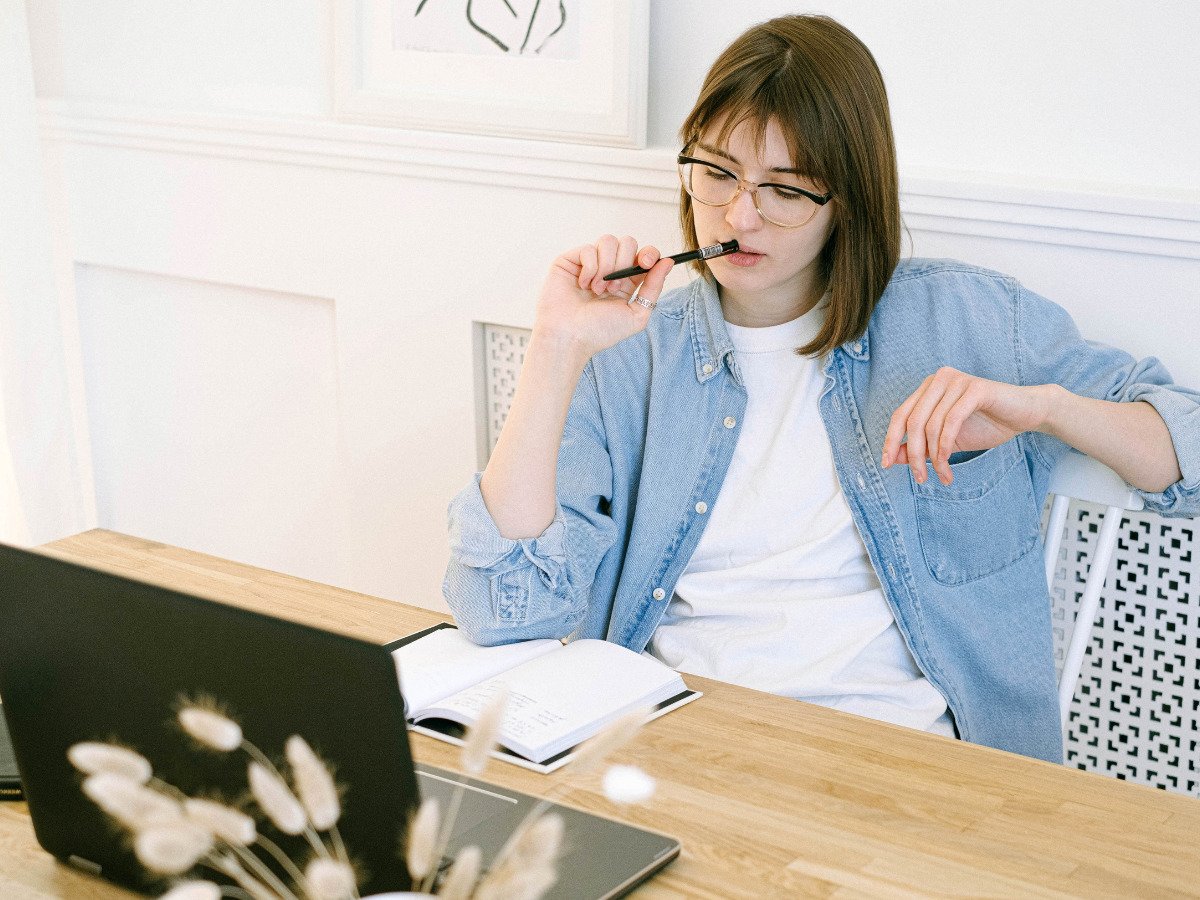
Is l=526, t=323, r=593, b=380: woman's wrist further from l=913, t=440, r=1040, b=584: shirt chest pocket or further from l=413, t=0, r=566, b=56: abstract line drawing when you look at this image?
l=413, t=0, r=566, b=56: abstract line drawing

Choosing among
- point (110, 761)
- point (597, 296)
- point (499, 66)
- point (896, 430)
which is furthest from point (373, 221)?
point (110, 761)

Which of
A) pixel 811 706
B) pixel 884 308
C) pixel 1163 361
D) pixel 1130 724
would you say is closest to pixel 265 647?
pixel 811 706

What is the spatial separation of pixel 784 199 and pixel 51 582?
34.4 inches

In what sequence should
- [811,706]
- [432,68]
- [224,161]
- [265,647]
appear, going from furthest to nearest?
[224,161], [432,68], [811,706], [265,647]

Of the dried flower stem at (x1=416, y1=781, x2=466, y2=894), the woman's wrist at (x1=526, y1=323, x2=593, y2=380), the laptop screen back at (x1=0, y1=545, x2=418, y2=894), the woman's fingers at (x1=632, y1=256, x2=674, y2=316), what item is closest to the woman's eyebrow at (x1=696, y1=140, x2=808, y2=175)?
the woman's fingers at (x1=632, y1=256, x2=674, y2=316)

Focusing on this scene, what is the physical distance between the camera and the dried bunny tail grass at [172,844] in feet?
1.68

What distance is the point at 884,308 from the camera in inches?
58.9

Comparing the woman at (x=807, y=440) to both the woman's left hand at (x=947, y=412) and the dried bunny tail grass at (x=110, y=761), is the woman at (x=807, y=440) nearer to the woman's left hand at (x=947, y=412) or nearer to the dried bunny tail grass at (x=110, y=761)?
the woman's left hand at (x=947, y=412)

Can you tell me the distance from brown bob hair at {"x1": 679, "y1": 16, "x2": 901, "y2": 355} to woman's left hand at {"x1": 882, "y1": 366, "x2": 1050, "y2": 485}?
19cm

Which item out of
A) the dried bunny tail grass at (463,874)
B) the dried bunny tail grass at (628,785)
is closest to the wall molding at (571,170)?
the dried bunny tail grass at (628,785)

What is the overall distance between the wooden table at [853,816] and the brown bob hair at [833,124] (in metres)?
0.52

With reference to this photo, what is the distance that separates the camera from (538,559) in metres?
1.33

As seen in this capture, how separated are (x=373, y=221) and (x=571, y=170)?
401mm

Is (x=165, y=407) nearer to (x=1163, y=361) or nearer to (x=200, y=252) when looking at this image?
(x=200, y=252)
